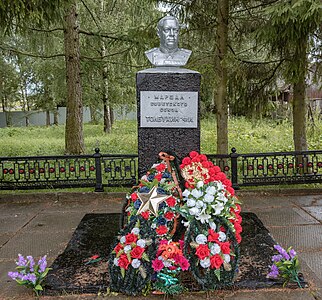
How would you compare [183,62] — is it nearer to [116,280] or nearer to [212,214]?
[212,214]

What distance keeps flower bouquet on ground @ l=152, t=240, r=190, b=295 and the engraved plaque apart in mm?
1430

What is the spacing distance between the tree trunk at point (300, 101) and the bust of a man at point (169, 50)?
2.79m

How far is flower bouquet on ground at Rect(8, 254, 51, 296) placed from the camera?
2.83 meters

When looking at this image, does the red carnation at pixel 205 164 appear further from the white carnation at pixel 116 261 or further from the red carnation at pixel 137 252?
the white carnation at pixel 116 261

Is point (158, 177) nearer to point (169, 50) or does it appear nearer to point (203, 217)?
point (203, 217)

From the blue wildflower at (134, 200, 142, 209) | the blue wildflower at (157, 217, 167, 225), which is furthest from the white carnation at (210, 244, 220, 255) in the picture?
the blue wildflower at (134, 200, 142, 209)

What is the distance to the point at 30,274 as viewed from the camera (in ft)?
9.37

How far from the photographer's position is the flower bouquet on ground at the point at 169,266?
9.00 ft

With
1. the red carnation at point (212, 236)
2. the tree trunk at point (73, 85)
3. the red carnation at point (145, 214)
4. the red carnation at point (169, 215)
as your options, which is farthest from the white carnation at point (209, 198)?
the tree trunk at point (73, 85)

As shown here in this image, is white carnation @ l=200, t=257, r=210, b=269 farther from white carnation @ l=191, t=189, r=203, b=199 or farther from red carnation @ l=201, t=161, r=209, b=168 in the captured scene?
red carnation @ l=201, t=161, r=209, b=168

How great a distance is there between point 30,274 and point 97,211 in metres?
2.59

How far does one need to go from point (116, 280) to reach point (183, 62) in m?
2.25

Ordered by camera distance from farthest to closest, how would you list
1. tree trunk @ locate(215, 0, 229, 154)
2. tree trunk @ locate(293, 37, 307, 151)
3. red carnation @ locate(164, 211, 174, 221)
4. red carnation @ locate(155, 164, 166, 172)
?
tree trunk @ locate(215, 0, 229, 154) < tree trunk @ locate(293, 37, 307, 151) < red carnation @ locate(155, 164, 166, 172) < red carnation @ locate(164, 211, 174, 221)

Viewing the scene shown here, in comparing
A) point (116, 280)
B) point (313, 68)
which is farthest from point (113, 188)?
point (313, 68)
